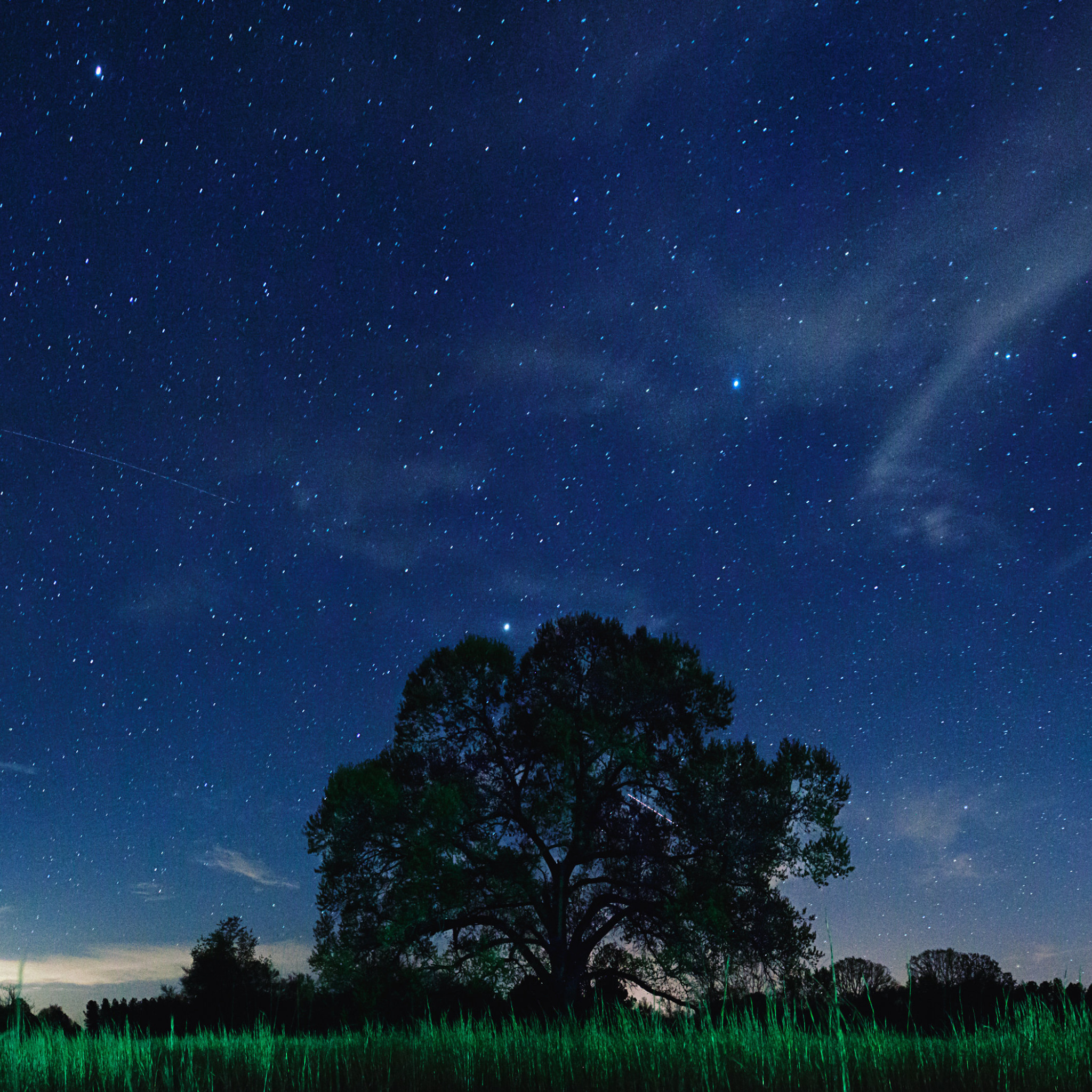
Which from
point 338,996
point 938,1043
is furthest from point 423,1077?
point 338,996

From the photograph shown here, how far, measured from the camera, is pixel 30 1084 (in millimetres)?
7512

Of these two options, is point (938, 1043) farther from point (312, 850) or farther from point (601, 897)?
point (312, 850)

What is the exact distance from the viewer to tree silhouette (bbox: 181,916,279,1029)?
24062mm

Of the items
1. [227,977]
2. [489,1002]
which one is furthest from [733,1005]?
[227,977]

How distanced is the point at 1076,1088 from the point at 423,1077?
16.0ft

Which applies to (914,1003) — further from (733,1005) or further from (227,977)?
(227,977)

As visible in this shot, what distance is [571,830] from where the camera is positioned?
20.9 m

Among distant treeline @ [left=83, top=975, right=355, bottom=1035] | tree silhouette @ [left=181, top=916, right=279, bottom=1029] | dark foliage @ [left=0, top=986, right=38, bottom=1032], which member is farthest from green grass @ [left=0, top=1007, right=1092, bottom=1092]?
tree silhouette @ [left=181, top=916, right=279, bottom=1029]

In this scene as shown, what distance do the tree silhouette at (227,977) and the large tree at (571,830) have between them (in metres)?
5.58

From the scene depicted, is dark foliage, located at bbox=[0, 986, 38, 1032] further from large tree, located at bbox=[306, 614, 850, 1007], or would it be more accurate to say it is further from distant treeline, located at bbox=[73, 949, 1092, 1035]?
large tree, located at bbox=[306, 614, 850, 1007]

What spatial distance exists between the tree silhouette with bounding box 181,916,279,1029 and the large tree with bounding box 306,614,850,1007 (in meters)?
5.58

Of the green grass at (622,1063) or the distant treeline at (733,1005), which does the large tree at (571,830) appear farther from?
the green grass at (622,1063)

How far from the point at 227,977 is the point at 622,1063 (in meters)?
24.3

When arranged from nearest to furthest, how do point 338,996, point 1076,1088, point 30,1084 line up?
1. point 1076,1088
2. point 30,1084
3. point 338,996
